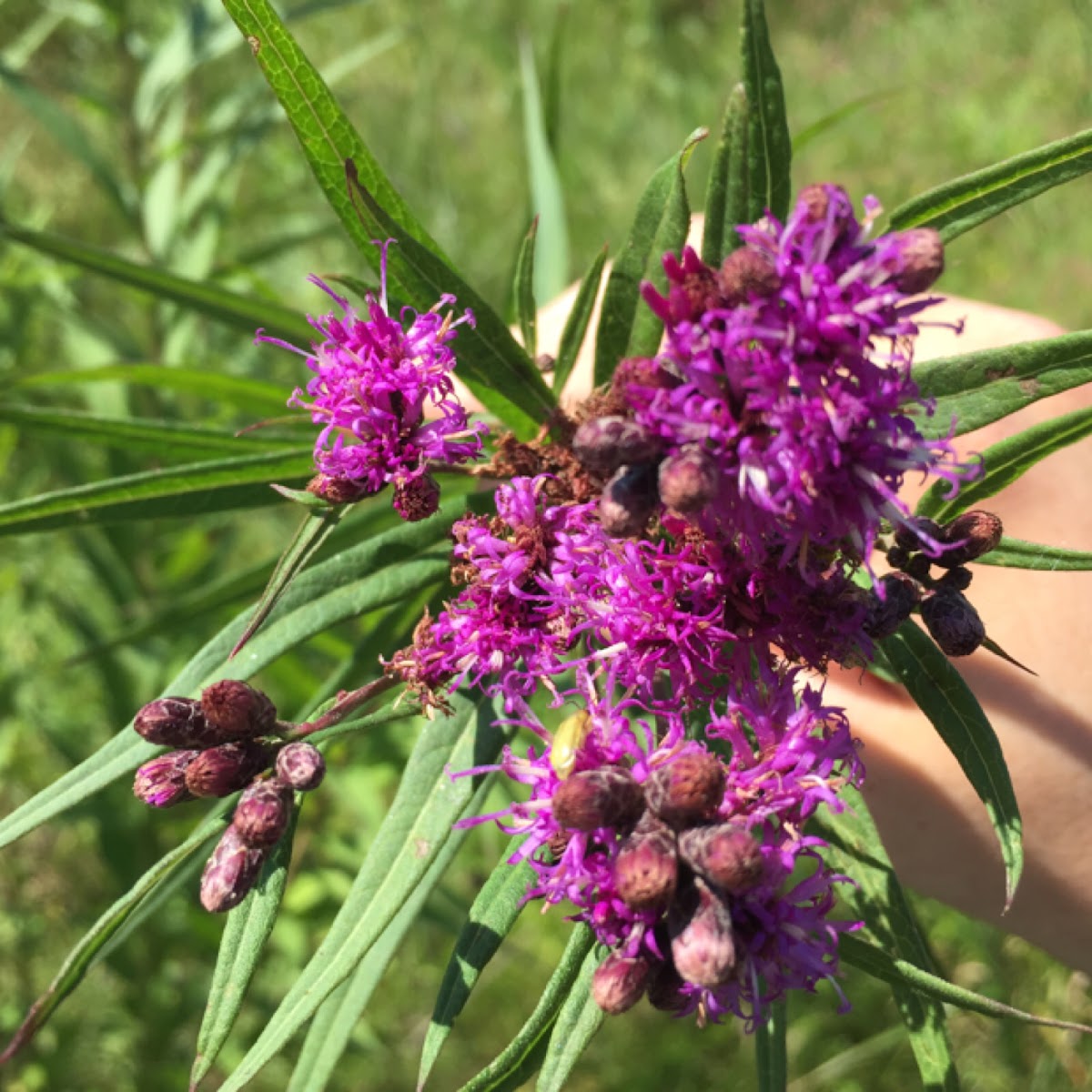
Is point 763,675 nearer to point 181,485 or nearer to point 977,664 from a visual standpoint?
point 977,664

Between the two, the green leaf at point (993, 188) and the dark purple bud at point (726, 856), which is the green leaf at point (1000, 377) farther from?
the dark purple bud at point (726, 856)

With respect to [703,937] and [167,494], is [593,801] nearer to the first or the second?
[703,937]

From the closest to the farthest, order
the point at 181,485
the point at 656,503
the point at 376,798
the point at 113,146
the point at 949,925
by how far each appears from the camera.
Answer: the point at 656,503 → the point at 181,485 → the point at 376,798 → the point at 949,925 → the point at 113,146

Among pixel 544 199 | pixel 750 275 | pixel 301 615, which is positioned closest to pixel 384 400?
pixel 301 615

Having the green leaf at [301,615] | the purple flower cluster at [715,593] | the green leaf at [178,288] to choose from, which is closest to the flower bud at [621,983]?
the purple flower cluster at [715,593]

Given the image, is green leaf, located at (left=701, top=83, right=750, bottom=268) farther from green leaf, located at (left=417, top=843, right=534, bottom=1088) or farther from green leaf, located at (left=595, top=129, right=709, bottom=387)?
green leaf, located at (left=417, top=843, right=534, bottom=1088)

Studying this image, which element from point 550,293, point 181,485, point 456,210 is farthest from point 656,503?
point 456,210

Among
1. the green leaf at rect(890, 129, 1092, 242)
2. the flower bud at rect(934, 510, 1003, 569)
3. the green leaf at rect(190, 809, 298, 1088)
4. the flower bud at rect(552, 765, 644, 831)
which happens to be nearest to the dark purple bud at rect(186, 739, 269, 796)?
the green leaf at rect(190, 809, 298, 1088)
